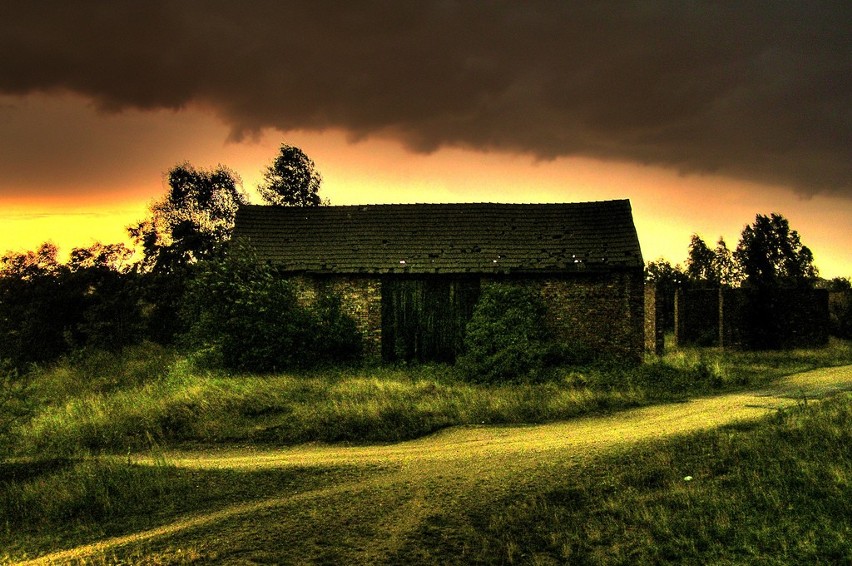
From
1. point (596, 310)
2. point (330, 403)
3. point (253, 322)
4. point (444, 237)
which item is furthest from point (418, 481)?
point (444, 237)

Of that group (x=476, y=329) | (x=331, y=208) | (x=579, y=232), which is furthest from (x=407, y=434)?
(x=331, y=208)

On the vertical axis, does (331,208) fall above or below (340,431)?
above

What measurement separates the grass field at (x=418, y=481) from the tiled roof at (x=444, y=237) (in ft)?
20.7

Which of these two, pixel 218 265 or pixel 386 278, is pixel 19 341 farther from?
pixel 386 278

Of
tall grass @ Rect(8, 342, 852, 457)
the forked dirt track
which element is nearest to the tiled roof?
tall grass @ Rect(8, 342, 852, 457)

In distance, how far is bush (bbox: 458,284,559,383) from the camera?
16.4m

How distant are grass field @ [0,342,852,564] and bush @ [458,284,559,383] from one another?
2.51 metres

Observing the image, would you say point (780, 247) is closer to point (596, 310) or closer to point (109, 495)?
point (596, 310)

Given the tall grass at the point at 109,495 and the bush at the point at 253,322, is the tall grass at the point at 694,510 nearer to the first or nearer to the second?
the tall grass at the point at 109,495

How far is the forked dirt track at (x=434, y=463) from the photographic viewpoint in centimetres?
660

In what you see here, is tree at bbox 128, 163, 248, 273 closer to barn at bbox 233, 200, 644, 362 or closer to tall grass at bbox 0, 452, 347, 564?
barn at bbox 233, 200, 644, 362

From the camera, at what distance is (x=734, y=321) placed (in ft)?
81.7

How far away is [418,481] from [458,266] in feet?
39.6

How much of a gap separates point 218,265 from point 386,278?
5.64m
